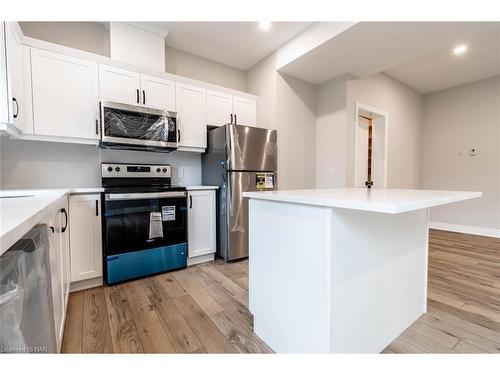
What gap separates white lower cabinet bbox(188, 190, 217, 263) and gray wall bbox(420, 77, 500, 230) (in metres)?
4.41

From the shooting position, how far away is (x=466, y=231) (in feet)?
13.7

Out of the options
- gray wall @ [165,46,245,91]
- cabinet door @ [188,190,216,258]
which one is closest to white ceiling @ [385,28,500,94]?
gray wall @ [165,46,245,91]

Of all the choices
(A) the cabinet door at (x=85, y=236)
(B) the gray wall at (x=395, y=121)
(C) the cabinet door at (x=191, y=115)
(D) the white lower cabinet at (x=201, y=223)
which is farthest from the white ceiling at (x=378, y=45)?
(A) the cabinet door at (x=85, y=236)

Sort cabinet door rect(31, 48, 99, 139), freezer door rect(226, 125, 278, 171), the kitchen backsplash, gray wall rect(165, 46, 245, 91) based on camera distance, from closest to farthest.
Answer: cabinet door rect(31, 48, 99, 139)
the kitchen backsplash
freezer door rect(226, 125, 278, 171)
gray wall rect(165, 46, 245, 91)

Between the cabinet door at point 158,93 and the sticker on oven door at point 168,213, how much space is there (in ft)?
3.59

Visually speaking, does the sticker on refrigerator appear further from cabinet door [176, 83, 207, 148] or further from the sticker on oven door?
the sticker on oven door

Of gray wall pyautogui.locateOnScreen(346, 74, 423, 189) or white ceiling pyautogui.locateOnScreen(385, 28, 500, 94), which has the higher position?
white ceiling pyautogui.locateOnScreen(385, 28, 500, 94)

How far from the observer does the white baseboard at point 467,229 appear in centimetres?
390

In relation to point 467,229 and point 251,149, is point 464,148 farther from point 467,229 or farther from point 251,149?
point 251,149

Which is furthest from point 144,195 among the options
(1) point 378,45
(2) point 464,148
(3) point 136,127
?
(2) point 464,148

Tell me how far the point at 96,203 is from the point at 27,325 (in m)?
1.46

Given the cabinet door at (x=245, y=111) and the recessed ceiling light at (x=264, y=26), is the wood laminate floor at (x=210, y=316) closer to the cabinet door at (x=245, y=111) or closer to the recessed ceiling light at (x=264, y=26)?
the cabinet door at (x=245, y=111)

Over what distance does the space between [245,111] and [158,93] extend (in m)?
1.15

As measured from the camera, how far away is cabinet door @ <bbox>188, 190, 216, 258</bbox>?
2.62 meters
